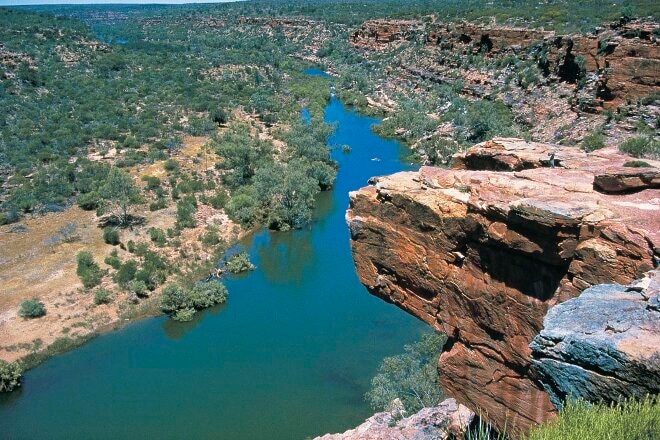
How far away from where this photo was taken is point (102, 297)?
2389 cm

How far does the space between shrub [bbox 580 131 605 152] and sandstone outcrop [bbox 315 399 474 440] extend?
822 inches

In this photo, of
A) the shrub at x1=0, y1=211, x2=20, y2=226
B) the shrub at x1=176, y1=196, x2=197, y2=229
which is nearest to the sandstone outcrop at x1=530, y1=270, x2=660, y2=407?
the shrub at x1=176, y1=196, x2=197, y2=229

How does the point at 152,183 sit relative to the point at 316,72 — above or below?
below

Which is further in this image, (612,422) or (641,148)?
(641,148)

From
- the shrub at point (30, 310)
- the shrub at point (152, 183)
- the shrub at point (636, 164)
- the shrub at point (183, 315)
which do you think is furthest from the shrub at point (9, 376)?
the shrub at point (636, 164)

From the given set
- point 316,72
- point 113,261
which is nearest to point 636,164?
point 113,261

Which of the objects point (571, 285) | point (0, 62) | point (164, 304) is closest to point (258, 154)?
point (164, 304)

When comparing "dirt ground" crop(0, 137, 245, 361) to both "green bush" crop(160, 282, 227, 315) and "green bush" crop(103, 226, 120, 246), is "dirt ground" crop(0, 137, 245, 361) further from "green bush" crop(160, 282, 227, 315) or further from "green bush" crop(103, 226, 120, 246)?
"green bush" crop(160, 282, 227, 315)

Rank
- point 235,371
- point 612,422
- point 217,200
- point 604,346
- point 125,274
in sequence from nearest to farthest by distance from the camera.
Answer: point 612,422
point 604,346
point 235,371
point 125,274
point 217,200

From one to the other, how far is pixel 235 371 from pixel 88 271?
10.1m

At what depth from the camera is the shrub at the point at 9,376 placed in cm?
1919

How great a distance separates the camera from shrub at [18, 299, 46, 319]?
2284cm

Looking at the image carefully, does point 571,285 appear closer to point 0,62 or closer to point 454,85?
point 454,85

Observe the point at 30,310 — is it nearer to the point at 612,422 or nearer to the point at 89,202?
the point at 89,202
